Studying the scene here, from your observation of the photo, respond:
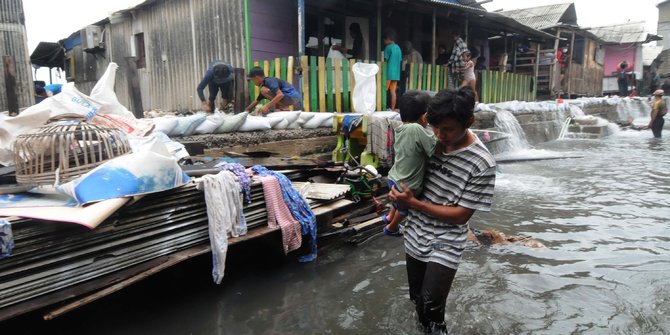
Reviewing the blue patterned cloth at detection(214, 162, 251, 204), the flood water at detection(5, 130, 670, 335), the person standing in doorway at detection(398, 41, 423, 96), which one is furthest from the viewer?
the person standing in doorway at detection(398, 41, 423, 96)

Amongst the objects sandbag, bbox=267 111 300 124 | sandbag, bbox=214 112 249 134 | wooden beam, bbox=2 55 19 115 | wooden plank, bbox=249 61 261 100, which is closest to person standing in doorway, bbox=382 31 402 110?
wooden plank, bbox=249 61 261 100

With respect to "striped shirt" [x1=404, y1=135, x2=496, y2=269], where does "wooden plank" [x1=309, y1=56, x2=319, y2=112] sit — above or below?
above

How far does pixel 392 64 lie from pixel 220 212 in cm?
698

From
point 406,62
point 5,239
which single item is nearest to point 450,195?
point 5,239

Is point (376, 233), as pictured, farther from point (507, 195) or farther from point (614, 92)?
point (614, 92)

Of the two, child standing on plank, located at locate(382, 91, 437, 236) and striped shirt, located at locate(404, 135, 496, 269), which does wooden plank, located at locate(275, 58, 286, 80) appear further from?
striped shirt, located at locate(404, 135, 496, 269)

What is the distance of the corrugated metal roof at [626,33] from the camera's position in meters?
28.4

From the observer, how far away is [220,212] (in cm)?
337

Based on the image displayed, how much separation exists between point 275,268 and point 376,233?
4.90ft

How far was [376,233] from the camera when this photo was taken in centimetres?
507

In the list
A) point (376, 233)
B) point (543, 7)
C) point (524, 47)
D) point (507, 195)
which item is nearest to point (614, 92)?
point (543, 7)

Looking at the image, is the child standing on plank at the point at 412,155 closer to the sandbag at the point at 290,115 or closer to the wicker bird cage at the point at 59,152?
the wicker bird cage at the point at 59,152

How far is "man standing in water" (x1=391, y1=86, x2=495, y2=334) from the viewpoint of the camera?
228 cm

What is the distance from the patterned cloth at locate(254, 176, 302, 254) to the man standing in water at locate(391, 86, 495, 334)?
149 cm
